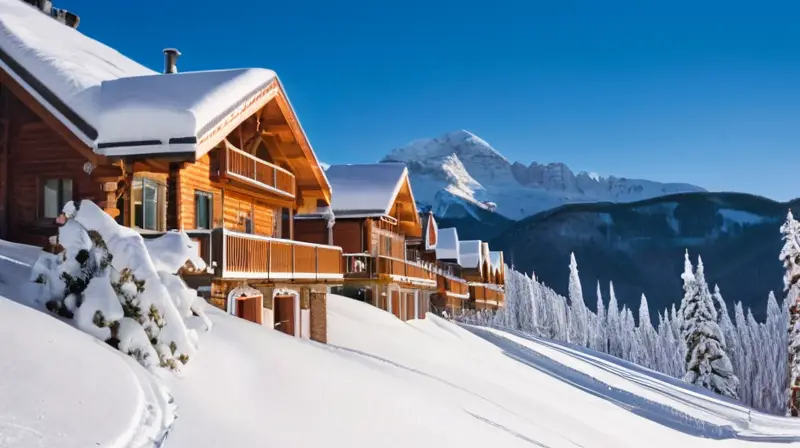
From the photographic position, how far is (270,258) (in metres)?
19.5

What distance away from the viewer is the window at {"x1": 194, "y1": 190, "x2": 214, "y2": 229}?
71.4 feet

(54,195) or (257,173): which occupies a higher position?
(257,173)

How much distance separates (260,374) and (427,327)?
2747 cm

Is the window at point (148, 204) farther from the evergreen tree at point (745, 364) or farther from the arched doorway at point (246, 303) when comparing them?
the evergreen tree at point (745, 364)

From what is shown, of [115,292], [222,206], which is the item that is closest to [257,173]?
[222,206]

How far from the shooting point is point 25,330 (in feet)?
30.6

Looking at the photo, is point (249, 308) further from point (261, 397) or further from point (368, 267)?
point (368, 267)

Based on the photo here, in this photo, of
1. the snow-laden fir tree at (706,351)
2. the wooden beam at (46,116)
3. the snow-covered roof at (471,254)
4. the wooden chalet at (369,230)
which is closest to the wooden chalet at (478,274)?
the snow-covered roof at (471,254)

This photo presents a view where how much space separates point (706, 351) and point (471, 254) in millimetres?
28854

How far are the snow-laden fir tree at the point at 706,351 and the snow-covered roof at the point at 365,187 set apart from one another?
28.4 m

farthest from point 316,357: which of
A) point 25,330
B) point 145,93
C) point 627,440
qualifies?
point 627,440

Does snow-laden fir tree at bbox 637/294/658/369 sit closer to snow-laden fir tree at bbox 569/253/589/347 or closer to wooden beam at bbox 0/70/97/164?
snow-laden fir tree at bbox 569/253/589/347

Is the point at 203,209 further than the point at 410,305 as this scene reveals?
No

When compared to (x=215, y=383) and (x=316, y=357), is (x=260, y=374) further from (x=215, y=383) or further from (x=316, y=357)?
(x=316, y=357)
